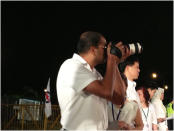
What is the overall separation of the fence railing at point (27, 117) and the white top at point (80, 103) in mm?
9876

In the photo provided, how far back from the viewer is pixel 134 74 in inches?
147

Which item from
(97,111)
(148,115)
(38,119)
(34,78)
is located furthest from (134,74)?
(34,78)

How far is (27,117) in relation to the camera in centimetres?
1177

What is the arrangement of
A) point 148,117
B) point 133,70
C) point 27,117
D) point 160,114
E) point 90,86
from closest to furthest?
point 90,86
point 133,70
point 148,117
point 160,114
point 27,117

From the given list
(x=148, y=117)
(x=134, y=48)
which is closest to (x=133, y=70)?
(x=148, y=117)

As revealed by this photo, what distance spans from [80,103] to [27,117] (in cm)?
1031

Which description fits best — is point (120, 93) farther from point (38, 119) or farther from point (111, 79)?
point (38, 119)

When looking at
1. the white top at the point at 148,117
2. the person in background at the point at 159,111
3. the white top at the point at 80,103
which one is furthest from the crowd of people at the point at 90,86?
the person in background at the point at 159,111

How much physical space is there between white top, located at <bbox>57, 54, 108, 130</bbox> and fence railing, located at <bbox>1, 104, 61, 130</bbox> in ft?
32.4

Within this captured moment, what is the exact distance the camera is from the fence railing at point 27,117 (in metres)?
11.7

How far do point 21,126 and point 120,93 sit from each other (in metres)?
10.2

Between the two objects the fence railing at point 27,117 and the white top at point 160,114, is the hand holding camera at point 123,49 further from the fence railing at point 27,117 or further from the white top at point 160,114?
the fence railing at point 27,117

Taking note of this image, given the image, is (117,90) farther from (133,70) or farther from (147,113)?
(147,113)

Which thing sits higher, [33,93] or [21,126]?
[33,93]
